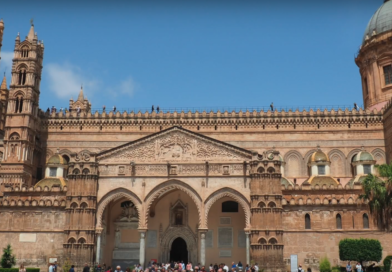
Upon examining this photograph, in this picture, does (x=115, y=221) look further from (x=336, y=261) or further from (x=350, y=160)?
(x=350, y=160)

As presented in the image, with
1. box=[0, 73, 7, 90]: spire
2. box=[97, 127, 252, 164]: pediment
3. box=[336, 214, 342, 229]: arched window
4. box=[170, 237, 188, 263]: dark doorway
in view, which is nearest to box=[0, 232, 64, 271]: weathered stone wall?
box=[97, 127, 252, 164]: pediment

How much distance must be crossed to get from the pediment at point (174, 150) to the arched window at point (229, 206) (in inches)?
175

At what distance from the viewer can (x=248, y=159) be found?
114 feet

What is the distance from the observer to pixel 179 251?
37969 millimetres

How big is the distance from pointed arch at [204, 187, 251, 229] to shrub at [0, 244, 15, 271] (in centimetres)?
1444

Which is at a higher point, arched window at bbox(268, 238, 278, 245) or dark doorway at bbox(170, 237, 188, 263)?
arched window at bbox(268, 238, 278, 245)

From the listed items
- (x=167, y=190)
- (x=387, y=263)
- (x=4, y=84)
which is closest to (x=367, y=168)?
(x=387, y=263)

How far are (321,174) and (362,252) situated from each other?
1142cm

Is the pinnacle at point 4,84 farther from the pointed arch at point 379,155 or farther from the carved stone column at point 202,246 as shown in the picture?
the pointed arch at point 379,155

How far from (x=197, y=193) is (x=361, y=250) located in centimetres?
1173

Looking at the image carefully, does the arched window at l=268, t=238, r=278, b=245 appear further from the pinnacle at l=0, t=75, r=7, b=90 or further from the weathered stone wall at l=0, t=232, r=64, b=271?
the pinnacle at l=0, t=75, r=7, b=90

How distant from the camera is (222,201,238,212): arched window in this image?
3741cm

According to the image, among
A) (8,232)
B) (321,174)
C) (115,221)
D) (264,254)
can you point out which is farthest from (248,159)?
Answer: (8,232)

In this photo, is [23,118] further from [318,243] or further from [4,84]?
[318,243]
